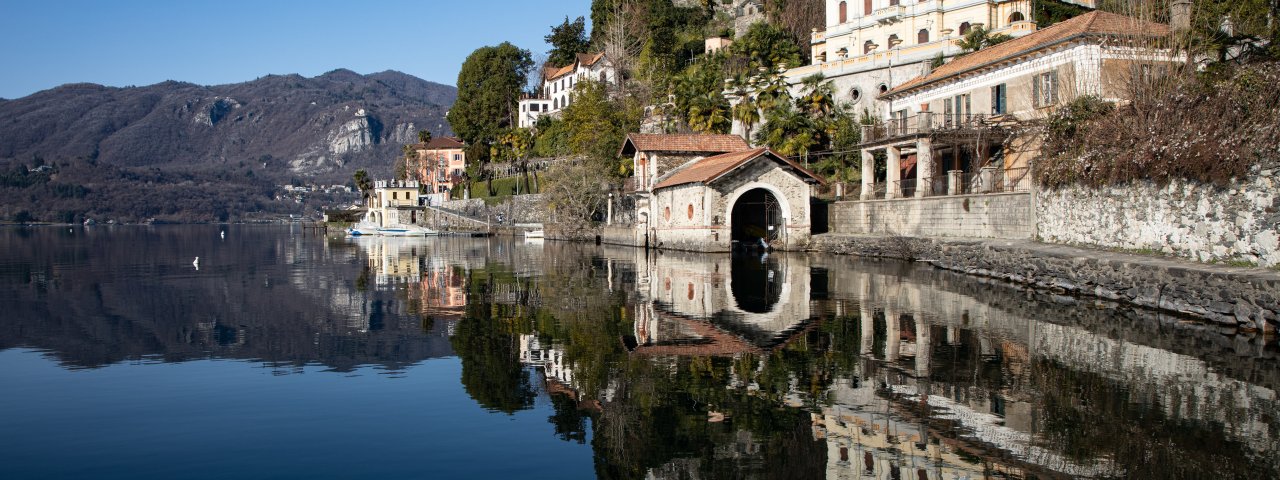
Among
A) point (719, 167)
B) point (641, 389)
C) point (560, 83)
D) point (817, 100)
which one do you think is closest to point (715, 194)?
point (719, 167)

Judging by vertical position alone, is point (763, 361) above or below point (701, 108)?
below

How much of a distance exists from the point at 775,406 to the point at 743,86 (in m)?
48.7

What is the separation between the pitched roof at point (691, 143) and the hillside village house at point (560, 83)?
104 feet

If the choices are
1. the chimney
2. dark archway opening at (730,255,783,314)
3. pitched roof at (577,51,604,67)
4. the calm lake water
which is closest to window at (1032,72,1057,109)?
the chimney

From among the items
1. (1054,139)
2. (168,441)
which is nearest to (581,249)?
(1054,139)

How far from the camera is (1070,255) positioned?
84.2ft

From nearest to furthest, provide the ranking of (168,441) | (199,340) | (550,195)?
(168,441) → (199,340) → (550,195)

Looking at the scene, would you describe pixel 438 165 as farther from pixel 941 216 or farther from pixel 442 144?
pixel 941 216

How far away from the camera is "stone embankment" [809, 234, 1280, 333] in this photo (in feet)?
58.1

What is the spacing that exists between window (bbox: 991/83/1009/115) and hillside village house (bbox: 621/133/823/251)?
9.05 metres

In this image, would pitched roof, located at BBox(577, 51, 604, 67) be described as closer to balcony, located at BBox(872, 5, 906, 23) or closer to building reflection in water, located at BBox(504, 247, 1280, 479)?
balcony, located at BBox(872, 5, 906, 23)

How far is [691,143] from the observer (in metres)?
52.6

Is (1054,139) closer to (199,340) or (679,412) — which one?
(679,412)

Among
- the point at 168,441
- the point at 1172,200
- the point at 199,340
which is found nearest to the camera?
the point at 168,441
